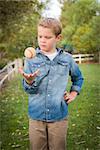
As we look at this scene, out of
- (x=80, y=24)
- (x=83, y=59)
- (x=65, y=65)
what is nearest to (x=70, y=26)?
(x=80, y=24)

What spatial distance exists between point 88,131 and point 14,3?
8961 millimetres

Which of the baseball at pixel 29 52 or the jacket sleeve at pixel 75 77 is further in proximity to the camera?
the jacket sleeve at pixel 75 77

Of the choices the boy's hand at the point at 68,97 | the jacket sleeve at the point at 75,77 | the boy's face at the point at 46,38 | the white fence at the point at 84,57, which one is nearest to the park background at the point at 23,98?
the jacket sleeve at the point at 75,77

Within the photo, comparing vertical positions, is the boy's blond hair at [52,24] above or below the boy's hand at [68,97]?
above

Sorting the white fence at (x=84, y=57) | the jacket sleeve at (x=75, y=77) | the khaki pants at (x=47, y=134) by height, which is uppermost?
the jacket sleeve at (x=75, y=77)

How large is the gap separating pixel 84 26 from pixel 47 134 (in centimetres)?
4138

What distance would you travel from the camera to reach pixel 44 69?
3678mm

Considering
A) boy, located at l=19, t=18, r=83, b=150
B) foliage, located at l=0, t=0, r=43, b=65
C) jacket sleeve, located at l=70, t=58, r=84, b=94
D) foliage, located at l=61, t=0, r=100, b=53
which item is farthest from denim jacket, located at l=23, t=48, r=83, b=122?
foliage, located at l=61, t=0, r=100, b=53

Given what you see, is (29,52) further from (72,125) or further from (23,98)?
(23,98)

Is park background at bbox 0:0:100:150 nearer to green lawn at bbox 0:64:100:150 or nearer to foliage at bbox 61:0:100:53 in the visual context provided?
green lawn at bbox 0:64:100:150

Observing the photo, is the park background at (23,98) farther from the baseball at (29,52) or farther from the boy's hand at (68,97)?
the baseball at (29,52)

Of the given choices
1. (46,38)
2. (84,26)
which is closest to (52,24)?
(46,38)

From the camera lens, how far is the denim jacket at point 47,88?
365cm

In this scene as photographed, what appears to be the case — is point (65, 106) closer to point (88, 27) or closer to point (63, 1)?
point (88, 27)
